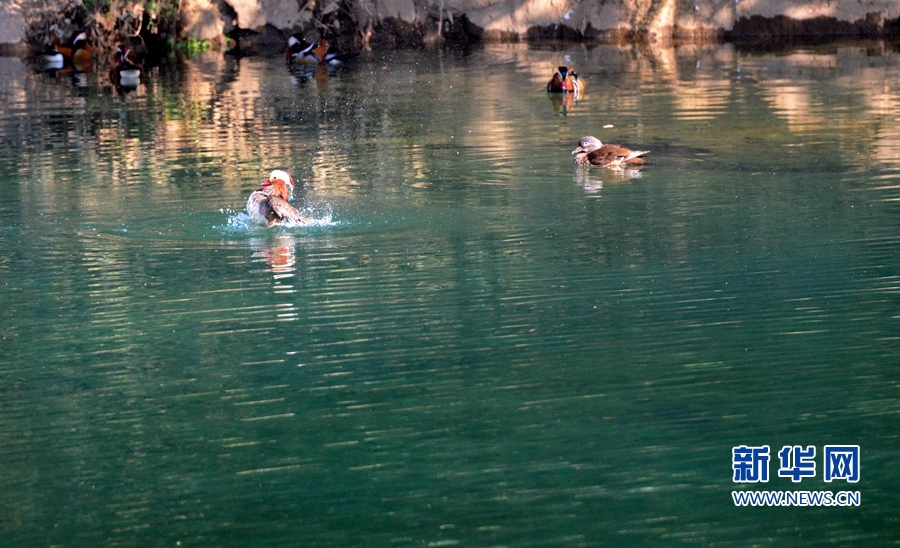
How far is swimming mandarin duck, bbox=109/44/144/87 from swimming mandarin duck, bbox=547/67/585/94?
7.54m

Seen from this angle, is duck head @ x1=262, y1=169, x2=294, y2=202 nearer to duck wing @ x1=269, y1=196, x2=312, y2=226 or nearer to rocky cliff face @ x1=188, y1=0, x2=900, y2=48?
duck wing @ x1=269, y1=196, x2=312, y2=226

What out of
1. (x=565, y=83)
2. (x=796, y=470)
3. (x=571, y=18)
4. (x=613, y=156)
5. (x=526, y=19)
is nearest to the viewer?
(x=796, y=470)

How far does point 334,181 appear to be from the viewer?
1116 centimetres

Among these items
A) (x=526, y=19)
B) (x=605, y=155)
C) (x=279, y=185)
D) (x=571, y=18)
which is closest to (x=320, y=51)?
(x=526, y=19)

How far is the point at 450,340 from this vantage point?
22.2 ft

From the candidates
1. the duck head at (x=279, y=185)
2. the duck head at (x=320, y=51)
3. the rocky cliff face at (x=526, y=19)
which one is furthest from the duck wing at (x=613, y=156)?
the rocky cliff face at (x=526, y=19)

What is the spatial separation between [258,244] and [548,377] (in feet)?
11.3

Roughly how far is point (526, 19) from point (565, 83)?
1122 centimetres

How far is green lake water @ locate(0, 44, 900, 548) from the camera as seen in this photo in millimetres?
4980

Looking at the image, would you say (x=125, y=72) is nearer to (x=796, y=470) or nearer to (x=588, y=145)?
(x=588, y=145)

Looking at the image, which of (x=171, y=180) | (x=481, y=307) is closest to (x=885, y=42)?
(x=171, y=180)

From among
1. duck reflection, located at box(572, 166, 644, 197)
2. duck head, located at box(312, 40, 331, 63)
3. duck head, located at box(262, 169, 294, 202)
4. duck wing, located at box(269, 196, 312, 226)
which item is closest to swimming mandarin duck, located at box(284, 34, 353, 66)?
duck head, located at box(312, 40, 331, 63)

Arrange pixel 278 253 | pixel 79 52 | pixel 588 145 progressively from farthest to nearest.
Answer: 1. pixel 79 52
2. pixel 588 145
3. pixel 278 253

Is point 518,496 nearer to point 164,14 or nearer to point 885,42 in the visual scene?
point 885,42
